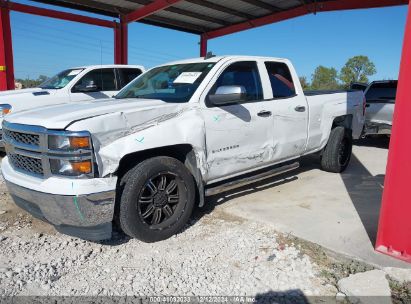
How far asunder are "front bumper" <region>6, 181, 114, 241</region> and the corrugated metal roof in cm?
1184

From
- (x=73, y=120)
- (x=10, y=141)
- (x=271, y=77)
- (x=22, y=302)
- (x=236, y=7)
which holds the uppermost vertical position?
(x=236, y=7)

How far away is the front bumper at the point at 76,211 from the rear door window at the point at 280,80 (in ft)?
9.27

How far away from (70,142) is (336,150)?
457 cm

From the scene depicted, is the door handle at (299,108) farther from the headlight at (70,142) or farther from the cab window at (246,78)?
the headlight at (70,142)

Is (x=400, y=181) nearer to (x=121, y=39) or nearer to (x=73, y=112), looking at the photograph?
(x=73, y=112)

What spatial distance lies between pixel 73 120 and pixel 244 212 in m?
2.35

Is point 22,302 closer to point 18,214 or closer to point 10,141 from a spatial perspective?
point 10,141

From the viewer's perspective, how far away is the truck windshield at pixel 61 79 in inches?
332

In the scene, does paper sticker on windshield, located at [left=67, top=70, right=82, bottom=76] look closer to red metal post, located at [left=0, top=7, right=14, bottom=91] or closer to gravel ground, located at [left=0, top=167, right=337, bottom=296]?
gravel ground, located at [left=0, top=167, right=337, bottom=296]

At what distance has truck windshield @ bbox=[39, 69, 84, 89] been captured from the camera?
843 cm

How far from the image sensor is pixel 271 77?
16.6ft

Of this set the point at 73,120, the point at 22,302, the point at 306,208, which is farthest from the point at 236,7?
the point at 22,302

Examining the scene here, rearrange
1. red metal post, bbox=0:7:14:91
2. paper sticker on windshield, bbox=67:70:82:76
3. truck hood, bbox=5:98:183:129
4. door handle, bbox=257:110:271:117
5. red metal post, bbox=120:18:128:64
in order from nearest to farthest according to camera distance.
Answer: truck hood, bbox=5:98:183:129
door handle, bbox=257:110:271:117
paper sticker on windshield, bbox=67:70:82:76
red metal post, bbox=0:7:14:91
red metal post, bbox=120:18:128:64

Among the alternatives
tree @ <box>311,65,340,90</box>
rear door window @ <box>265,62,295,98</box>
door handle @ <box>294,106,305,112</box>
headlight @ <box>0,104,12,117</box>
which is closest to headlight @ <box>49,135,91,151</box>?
rear door window @ <box>265,62,295,98</box>
